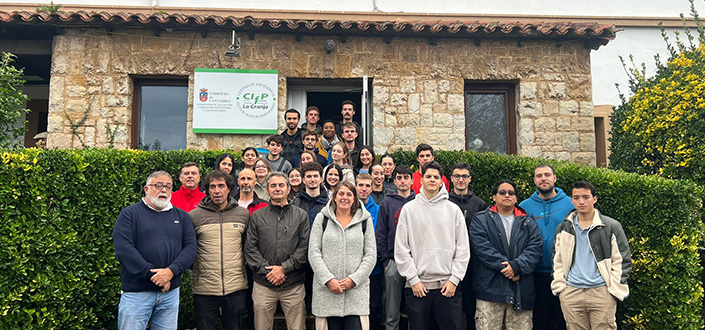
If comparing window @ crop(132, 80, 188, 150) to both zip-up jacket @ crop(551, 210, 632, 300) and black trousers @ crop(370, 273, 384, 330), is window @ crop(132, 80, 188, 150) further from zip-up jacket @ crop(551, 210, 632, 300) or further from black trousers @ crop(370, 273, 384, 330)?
zip-up jacket @ crop(551, 210, 632, 300)

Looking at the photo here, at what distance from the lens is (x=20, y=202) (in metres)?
4.46

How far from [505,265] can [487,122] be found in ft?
16.2

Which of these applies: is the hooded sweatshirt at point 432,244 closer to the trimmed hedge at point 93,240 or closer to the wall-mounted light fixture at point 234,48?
the trimmed hedge at point 93,240

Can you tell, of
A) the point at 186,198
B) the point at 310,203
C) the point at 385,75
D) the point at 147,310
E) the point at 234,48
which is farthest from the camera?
the point at 385,75

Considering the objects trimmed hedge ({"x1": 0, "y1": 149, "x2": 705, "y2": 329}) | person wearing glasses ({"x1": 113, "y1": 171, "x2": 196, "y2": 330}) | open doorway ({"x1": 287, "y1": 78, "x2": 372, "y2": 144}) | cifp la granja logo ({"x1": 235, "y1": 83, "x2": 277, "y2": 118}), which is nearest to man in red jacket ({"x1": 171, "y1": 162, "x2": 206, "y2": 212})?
trimmed hedge ({"x1": 0, "y1": 149, "x2": 705, "y2": 329})

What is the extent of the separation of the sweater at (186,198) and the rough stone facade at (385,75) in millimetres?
3185

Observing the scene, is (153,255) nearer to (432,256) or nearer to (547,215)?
(432,256)

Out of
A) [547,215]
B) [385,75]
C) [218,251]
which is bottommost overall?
[218,251]

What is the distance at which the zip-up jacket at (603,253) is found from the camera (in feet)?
13.2

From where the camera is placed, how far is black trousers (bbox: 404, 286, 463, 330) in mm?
4184

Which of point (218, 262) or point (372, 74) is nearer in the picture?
point (218, 262)

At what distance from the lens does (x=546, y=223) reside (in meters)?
4.61

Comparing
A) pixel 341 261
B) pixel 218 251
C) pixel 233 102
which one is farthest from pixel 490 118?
pixel 218 251

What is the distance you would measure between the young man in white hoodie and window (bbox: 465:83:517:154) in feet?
14.7
